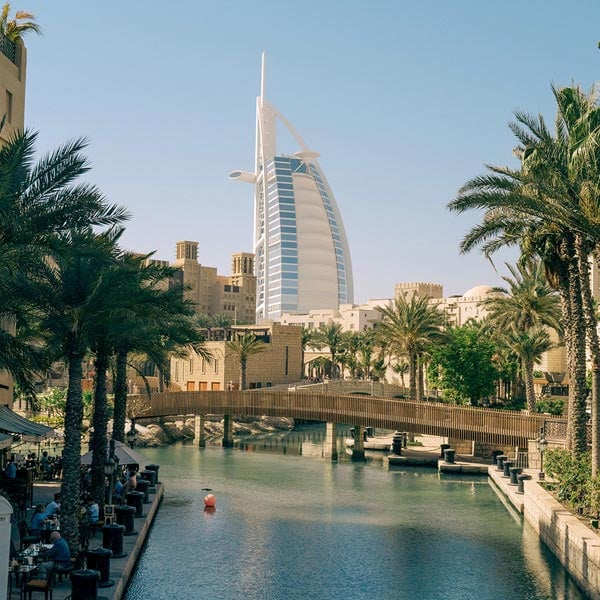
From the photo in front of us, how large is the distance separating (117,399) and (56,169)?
680 inches

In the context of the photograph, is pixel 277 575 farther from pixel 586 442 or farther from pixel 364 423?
pixel 364 423

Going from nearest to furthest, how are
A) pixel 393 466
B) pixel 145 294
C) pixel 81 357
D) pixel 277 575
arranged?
1. pixel 81 357
2. pixel 277 575
3. pixel 145 294
4. pixel 393 466

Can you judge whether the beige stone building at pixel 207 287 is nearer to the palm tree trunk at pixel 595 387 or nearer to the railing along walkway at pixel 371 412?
the railing along walkway at pixel 371 412

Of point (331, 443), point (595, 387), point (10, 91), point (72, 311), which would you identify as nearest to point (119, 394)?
point (10, 91)

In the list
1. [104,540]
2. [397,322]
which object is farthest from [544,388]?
[104,540]

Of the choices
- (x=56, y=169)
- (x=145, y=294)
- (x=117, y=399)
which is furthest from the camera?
(x=117, y=399)

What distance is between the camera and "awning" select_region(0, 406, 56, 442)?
22859 mm

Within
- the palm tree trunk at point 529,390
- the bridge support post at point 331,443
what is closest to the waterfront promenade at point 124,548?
the bridge support post at point 331,443

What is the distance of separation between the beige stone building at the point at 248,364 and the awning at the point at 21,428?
2243 inches

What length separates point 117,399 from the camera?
35094 millimetres

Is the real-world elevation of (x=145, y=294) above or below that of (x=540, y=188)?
below

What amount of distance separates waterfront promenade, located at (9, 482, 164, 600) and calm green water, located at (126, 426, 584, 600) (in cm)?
47

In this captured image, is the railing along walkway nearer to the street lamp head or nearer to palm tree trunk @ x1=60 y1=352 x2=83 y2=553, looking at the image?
the street lamp head

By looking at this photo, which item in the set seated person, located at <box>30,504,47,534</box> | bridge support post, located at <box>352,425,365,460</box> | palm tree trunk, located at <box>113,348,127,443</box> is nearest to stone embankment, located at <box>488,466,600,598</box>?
seated person, located at <box>30,504,47,534</box>
